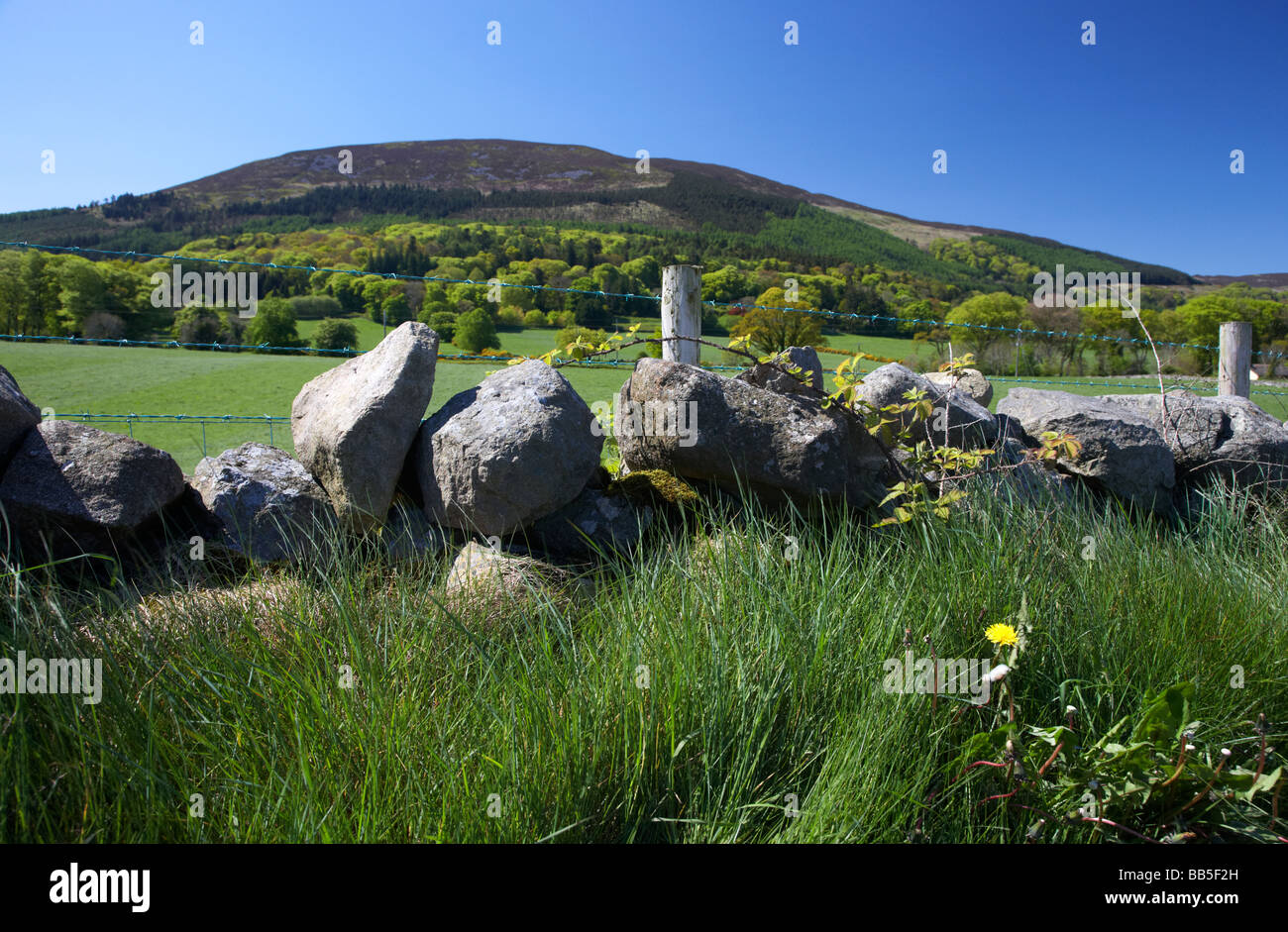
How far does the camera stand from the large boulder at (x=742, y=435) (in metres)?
3.34

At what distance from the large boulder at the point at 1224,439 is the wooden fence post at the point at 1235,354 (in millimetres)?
1523

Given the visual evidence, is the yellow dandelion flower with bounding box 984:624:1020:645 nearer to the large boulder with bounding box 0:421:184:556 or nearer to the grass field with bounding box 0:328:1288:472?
the large boulder with bounding box 0:421:184:556

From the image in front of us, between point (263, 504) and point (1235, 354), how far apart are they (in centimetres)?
739

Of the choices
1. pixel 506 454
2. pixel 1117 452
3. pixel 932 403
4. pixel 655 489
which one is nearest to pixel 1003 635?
pixel 655 489

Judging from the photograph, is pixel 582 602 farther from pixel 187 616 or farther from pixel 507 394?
pixel 187 616

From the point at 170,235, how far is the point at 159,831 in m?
26.2

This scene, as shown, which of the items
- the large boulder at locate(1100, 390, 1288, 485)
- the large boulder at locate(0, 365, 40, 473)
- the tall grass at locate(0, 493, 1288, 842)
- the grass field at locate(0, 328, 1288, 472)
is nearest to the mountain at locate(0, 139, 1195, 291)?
the grass field at locate(0, 328, 1288, 472)

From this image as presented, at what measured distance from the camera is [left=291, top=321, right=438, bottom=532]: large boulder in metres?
3.18

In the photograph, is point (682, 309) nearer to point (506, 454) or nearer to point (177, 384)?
point (506, 454)

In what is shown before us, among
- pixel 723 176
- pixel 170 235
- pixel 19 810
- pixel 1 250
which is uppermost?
pixel 723 176

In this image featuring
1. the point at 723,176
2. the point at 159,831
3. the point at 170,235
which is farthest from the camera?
the point at 723,176

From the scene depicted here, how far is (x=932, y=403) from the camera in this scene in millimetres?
4016

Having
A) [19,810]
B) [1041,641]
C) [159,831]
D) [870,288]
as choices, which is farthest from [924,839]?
[870,288]
